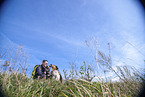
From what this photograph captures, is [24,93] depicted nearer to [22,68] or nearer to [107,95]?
[22,68]

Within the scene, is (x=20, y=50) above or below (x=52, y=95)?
above

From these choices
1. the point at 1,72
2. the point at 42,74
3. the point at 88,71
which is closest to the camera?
the point at 88,71

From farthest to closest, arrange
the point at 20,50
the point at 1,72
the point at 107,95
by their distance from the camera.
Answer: the point at 20,50 < the point at 1,72 < the point at 107,95

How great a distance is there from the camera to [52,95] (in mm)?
2527

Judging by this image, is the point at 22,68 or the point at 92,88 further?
the point at 22,68

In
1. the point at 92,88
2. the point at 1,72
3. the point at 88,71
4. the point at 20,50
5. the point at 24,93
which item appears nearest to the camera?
the point at 92,88

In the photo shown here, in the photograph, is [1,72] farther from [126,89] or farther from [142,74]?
[142,74]

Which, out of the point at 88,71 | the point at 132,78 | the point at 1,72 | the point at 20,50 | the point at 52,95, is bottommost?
the point at 52,95

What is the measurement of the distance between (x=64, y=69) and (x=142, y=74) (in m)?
2.73

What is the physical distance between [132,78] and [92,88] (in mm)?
1128

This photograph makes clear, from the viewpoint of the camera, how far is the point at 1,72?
379 centimetres

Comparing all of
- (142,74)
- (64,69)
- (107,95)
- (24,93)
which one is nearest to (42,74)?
(64,69)

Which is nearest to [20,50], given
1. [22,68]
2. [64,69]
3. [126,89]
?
[22,68]

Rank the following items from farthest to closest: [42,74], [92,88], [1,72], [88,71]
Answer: [42,74], [1,72], [88,71], [92,88]
